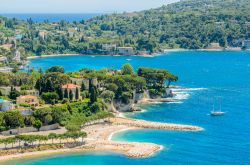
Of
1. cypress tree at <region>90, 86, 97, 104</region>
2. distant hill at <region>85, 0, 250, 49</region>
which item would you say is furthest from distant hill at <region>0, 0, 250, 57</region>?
cypress tree at <region>90, 86, 97, 104</region>

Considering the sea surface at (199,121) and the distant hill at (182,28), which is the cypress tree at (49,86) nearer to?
the sea surface at (199,121)

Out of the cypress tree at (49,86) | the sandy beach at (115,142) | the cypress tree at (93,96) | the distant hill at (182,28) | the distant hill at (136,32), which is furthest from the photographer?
the distant hill at (182,28)

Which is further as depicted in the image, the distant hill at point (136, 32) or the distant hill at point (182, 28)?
the distant hill at point (182, 28)

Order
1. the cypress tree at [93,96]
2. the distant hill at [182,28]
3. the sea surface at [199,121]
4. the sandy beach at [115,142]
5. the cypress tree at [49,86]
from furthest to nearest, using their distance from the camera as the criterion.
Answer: the distant hill at [182,28] < the cypress tree at [49,86] < the cypress tree at [93,96] < the sandy beach at [115,142] < the sea surface at [199,121]

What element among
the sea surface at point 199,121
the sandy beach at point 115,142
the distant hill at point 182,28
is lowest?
the sea surface at point 199,121

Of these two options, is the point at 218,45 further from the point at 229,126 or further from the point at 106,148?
the point at 106,148

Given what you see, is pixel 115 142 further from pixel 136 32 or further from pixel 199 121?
pixel 136 32

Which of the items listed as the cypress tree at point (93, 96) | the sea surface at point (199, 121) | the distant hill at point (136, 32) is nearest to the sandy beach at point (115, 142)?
the sea surface at point (199, 121)
